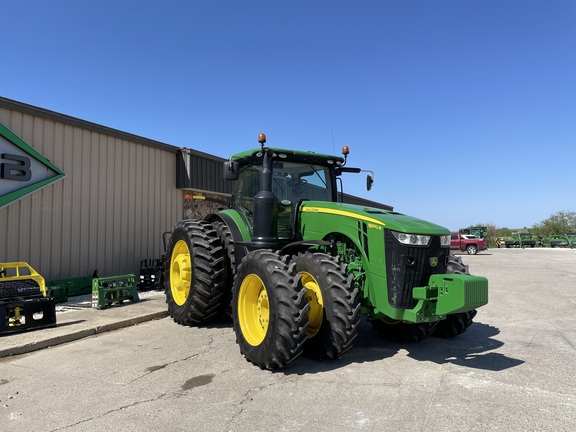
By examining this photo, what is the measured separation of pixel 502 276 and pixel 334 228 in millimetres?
11222

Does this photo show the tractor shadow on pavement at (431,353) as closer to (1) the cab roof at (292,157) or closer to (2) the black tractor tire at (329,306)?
(2) the black tractor tire at (329,306)

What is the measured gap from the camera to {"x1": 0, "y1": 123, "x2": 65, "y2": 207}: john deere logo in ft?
24.9

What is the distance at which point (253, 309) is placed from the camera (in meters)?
4.99

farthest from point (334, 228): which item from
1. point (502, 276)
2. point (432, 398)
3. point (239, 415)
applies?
point (502, 276)

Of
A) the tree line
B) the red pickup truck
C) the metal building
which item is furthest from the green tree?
the metal building

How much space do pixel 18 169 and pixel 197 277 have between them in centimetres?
432

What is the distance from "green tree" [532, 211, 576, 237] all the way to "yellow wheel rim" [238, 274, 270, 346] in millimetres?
56561

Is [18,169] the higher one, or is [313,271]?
[18,169]

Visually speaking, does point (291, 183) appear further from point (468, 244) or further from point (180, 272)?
point (468, 244)

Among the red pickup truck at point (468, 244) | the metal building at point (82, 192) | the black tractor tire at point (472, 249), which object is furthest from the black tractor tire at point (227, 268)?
the black tractor tire at point (472, 249)

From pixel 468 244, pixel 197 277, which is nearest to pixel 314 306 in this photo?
pixel 197 277

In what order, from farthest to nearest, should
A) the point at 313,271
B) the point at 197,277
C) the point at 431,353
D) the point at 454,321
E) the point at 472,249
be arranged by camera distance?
1. the point at 472,249
2. the point at 197,277
3. the point at 454,321
4. the point at 431,353
5. the point at 313,271

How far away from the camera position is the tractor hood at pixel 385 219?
4637mm

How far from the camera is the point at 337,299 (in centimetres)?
438
